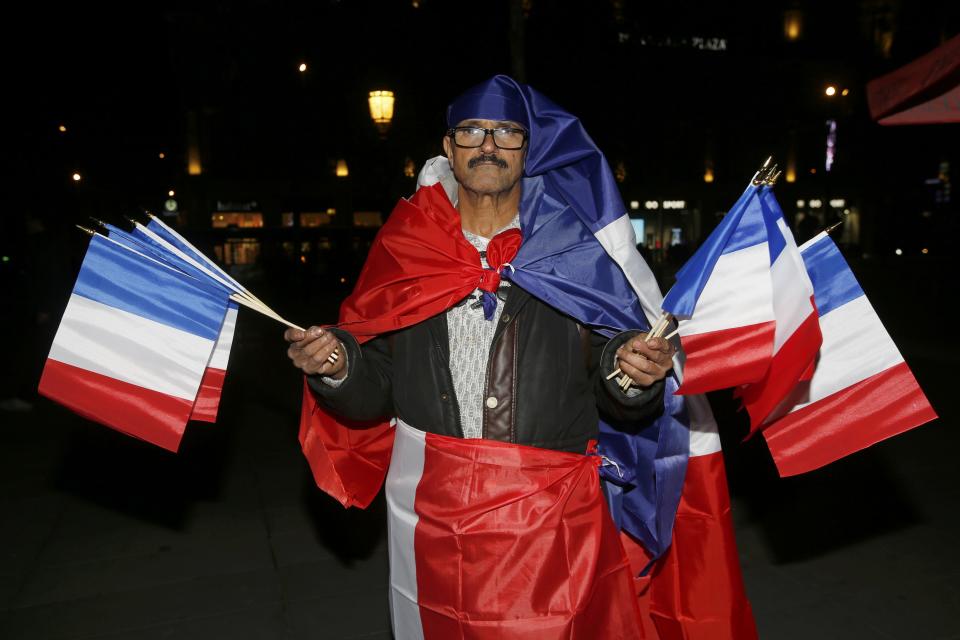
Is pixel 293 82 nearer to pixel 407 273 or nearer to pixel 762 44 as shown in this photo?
pixel 762 44

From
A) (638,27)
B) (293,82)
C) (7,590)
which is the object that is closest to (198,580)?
(7,590)

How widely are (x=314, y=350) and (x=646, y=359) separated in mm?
956

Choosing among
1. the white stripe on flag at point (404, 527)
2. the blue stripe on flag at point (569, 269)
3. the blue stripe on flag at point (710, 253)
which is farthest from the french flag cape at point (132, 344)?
the blue stripe on flag at point (710, 253)

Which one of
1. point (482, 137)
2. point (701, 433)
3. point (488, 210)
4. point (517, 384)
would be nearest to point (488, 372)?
point (517, 384)

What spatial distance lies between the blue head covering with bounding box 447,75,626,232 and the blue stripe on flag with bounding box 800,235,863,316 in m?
0.66

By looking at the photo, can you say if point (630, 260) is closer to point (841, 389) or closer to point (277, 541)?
point (841, 389)

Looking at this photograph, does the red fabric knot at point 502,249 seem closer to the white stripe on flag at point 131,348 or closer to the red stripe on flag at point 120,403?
the white stripe on flag at point 131,348

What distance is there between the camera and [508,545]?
2355mm

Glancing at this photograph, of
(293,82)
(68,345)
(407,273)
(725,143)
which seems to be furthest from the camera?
(725,143)

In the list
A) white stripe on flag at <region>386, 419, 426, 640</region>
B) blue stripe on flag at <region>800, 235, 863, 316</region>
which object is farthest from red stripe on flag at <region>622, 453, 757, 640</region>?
white stripe on flag at <region>386, 419, 426, 640</region>

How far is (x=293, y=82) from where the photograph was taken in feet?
104

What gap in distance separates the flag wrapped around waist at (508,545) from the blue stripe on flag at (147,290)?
812 mm

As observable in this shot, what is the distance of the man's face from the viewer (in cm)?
267

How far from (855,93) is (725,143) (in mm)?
7491
